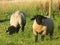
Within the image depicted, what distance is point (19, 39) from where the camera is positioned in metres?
12.2

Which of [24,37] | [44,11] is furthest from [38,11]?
[24,37]

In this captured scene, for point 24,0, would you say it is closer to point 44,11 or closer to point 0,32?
point 44,11

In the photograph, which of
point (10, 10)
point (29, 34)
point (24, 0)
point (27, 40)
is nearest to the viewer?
point (27, 40)

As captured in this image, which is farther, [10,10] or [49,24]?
[10,10]

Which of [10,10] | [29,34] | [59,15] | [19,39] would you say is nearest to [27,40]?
[19,39]

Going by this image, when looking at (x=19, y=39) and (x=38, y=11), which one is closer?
(x=19, y=39)

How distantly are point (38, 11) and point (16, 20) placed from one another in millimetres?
7691

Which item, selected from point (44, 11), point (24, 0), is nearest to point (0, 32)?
point (44, 11)

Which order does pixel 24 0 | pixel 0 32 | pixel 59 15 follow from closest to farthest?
pixel 0 32 → pixel 59 15 → pixel 24 0

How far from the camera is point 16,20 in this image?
1470cm

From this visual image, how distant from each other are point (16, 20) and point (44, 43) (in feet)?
12.9

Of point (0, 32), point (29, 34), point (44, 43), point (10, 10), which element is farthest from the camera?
point (10, 10)

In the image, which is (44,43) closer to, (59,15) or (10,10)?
(59,15)

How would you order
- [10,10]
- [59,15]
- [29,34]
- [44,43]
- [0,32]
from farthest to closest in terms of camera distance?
[10,10]
[59,15]
[0,32]
[29,34]
[44,43]
